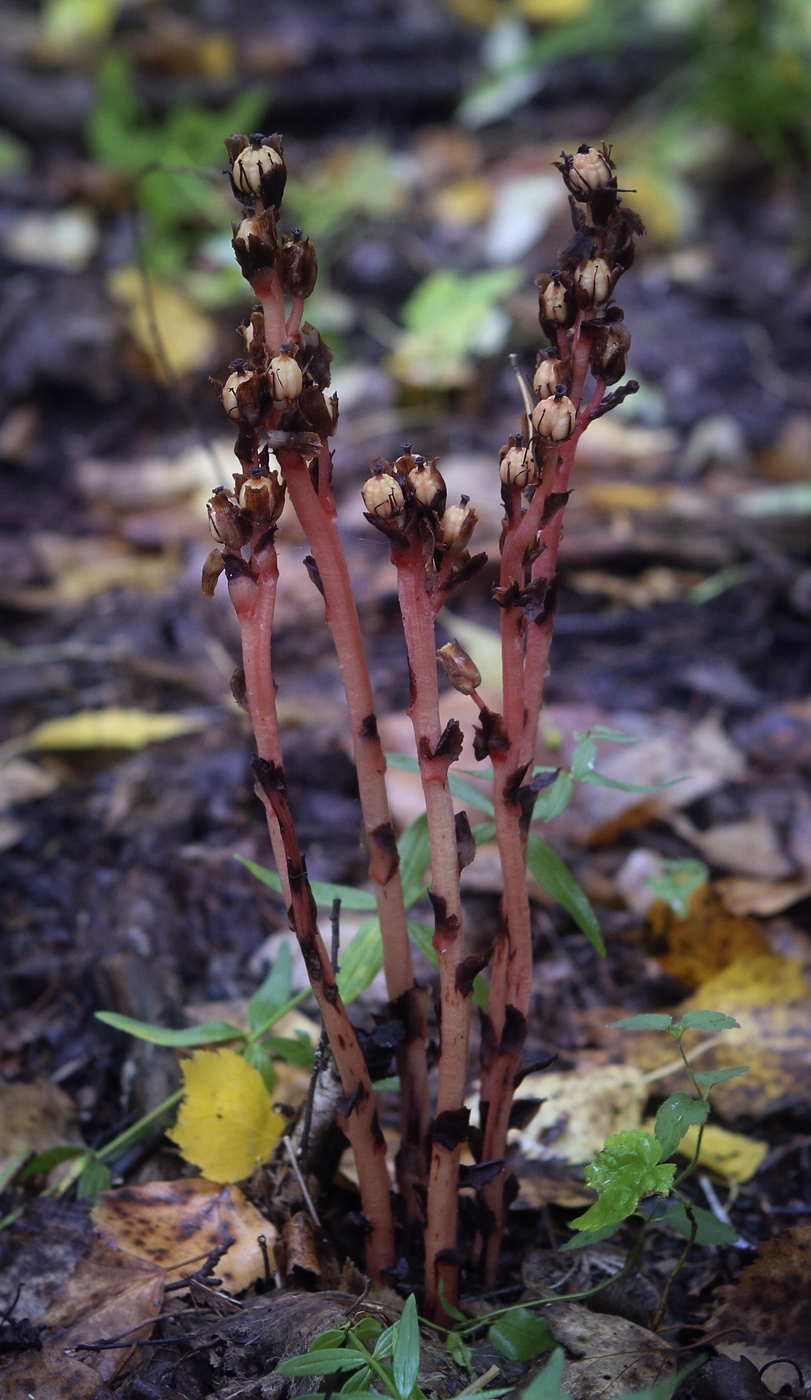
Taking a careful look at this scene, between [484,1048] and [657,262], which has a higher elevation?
[657,262]

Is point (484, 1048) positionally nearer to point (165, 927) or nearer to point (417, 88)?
point (165, 927)

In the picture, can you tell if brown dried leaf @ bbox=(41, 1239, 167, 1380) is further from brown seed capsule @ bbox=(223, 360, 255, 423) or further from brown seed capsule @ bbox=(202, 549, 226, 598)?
brown seed capsule @ bbox=(223, 360, 255, 423)

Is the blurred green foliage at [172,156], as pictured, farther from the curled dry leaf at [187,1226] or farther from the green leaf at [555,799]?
the curled dry leaf at [187,1226]

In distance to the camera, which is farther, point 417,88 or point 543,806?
point 417,88

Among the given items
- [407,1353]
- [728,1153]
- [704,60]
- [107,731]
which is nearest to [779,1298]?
[728,1153]

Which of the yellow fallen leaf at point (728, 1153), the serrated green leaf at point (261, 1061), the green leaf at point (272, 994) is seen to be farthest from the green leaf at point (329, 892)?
the yellow fallen leaf at point (728, 1153)

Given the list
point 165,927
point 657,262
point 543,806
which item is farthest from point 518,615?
point 657,262
